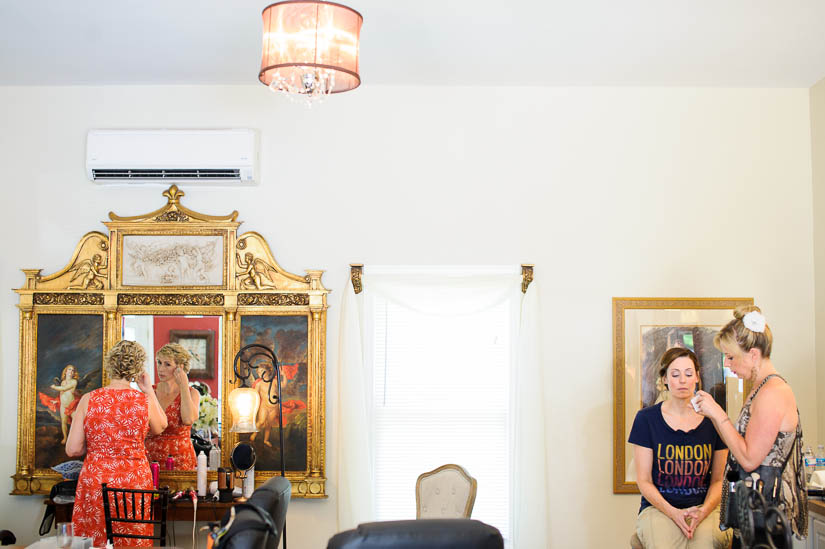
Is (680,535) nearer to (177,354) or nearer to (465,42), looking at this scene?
(465,42)

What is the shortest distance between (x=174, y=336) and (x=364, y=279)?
4.09 ft

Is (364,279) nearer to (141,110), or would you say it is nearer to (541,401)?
(541,401)

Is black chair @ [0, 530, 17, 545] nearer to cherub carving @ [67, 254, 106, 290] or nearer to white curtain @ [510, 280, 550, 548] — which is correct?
cherub carving @ [67, 254, 106, 290]

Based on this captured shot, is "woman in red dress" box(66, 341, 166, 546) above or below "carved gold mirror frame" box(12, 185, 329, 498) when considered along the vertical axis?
below

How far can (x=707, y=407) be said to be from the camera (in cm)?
335

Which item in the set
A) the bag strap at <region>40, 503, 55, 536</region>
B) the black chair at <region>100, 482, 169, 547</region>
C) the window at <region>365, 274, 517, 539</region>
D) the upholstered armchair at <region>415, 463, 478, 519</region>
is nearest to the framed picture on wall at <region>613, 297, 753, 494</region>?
the window at <region>365, 274, 517, 539</region>

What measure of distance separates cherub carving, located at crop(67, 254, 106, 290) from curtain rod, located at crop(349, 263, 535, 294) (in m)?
1.59

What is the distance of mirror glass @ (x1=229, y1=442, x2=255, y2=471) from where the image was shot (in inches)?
161

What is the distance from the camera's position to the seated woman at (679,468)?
3508mm

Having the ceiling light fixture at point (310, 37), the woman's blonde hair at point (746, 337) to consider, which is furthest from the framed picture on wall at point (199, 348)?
the woman's blonde hair at point (746, 337)

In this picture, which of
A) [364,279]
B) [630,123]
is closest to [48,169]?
[364,279]

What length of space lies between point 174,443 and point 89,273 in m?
1.20

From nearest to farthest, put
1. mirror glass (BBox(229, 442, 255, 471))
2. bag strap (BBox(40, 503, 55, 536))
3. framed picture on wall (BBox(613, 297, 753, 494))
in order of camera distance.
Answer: mirror glass (BBox(229, 442, 255, 471)) → bag strap (BBox(40, 503, 55, 536)) → framed picture on wall (BBox(613, 297, 753, 494))

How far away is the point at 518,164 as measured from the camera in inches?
181
